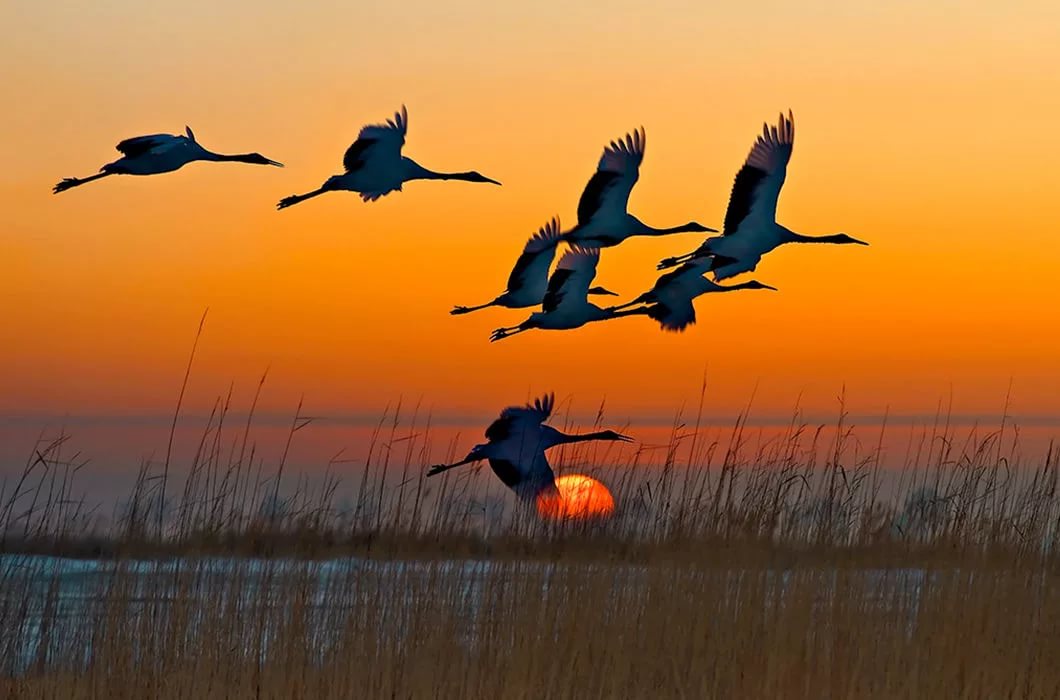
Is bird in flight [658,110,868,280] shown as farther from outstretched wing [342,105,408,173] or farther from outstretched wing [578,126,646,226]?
outstretched wing [342,105,408,173]

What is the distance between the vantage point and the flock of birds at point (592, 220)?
849 centimetres

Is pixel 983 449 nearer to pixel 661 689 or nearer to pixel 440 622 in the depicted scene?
pixel 661 689

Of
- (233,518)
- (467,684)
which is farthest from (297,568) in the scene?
(467,684)

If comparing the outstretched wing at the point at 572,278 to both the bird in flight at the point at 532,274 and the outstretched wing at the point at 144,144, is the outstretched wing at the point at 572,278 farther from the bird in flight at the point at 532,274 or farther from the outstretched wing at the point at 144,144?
the outstretched wing at the point at 144,144

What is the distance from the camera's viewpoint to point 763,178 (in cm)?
931

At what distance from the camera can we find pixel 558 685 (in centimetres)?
719

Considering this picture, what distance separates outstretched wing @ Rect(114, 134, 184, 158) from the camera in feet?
25.6

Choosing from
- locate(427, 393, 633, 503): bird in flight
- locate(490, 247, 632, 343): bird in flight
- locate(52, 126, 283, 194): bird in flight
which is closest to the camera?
locate(52, 126, 283, 194): bird in flight

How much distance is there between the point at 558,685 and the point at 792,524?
2.34 metres

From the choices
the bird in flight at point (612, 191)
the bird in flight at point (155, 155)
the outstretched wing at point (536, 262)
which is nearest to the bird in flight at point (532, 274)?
the outstretched wing at point (536, 262)

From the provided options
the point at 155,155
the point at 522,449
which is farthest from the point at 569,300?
the point at 155,155

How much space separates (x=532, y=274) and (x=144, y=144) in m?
3.87

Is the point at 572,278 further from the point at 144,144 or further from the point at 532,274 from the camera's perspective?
the point at 144,144

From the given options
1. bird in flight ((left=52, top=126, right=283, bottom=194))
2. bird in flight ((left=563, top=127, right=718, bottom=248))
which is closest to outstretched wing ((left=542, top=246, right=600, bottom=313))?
bird in flight ((left=563, top=127, right=718, bottom=248))
